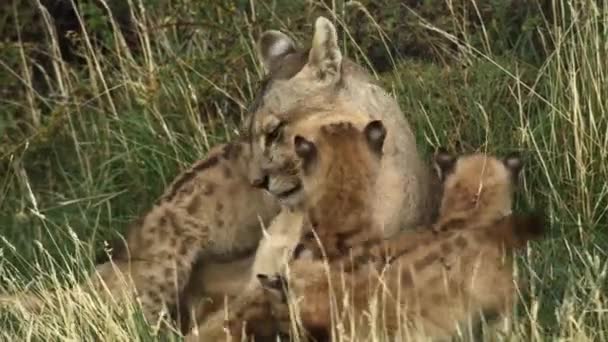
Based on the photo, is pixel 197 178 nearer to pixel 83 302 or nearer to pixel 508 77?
pixel 83 302

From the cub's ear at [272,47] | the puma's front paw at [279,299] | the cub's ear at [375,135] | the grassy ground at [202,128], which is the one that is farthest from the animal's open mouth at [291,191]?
the cub's ear at [272,47]

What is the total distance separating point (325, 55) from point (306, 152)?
788 mm

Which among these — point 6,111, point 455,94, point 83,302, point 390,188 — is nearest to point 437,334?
point 390,188

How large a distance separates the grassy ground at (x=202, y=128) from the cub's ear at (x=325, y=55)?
0.96m

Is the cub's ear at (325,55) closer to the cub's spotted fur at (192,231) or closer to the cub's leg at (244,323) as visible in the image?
the cub's spotted fur at (192,231)

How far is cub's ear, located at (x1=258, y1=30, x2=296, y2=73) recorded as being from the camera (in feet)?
23.9

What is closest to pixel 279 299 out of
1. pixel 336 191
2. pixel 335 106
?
pixel 336 191

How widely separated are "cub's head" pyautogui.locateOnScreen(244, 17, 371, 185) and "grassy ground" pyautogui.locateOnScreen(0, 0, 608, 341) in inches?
33.3

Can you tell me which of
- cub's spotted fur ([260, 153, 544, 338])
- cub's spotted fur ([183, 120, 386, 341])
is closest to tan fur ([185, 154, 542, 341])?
cub's spotted fur ([260, 153, 544, 338])

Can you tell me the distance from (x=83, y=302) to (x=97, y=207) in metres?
1.95

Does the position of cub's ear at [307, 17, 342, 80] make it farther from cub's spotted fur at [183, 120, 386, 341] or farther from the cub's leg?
the cub's leg

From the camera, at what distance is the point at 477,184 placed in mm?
6121

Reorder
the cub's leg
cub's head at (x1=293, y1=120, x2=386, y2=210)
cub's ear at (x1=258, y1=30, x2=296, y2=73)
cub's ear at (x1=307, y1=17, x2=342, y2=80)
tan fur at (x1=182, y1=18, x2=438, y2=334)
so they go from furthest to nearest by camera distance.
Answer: cub's ear at (x1=258, y1=30, x2=296, y2=73) → cub's ear at (x1=307, y1=17, x2=342, y2=80) → tan fur at (x1=182, y1=18, x2=438, y2=334) → cub's head at (x1=293, y1=120, x2=386, y2=210) → the cub's leg

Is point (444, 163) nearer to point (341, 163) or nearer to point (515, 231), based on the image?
point (341, 163)
